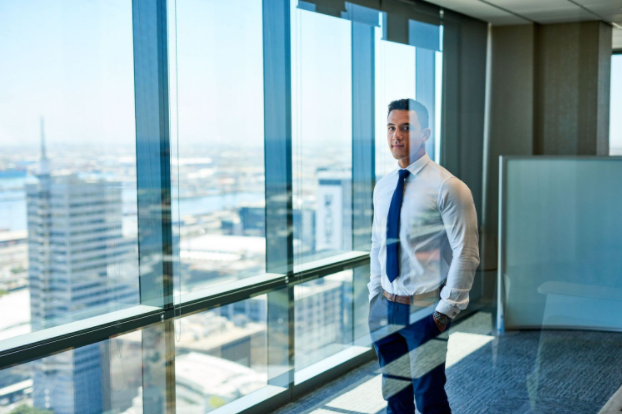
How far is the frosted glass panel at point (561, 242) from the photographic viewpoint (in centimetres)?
290

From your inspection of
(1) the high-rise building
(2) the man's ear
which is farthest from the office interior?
(2) the man's ear

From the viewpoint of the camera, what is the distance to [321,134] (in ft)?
10.5

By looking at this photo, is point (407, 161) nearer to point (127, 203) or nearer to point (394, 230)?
point (394, 230)

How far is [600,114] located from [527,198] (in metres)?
0.52

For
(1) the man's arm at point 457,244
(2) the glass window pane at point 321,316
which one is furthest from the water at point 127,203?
(1) the man's arm at point 457,244

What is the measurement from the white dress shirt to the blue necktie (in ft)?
0.06

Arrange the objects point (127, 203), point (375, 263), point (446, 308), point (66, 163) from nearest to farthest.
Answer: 1. point (66, 163)
2. point (127, 203)
3. point (446, 308)
4. point (375, 263)

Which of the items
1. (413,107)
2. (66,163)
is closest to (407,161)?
(413,107)

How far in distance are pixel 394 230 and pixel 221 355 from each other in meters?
1.01

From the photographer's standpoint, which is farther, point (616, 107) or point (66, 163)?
point (616, 107)

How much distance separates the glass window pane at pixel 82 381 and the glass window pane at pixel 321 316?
971mm

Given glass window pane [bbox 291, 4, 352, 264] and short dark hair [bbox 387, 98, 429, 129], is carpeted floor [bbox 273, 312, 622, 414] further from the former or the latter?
short dark hair [bbox 387, 98, 429, 129]

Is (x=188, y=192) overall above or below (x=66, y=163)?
below

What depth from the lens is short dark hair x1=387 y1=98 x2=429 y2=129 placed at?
290 centimetres
